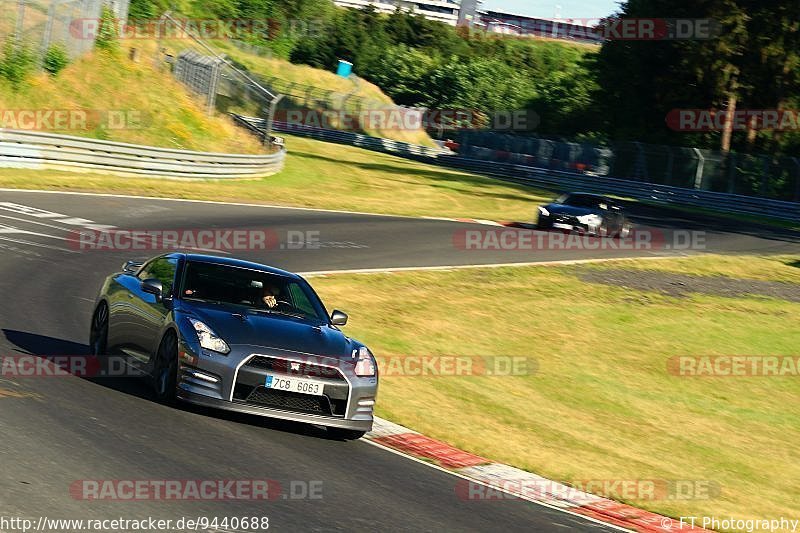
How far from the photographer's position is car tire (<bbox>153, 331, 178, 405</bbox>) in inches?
380

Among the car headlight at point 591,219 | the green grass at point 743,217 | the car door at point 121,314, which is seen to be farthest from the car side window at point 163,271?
the green grass at point 743,217

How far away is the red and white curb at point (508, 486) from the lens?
9.25 meters

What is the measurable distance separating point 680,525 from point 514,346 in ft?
28.0

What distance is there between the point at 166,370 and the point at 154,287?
86 cm

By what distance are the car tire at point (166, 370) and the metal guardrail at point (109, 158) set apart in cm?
1996

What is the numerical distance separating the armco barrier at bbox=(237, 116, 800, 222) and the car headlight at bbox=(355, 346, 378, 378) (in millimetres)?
35652

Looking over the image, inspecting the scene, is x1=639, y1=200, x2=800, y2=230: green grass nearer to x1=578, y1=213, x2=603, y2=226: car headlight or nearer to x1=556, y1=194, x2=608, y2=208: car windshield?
x1=556, y1=194, x2=608, y2=208: car windshield

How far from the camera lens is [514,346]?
1802cm

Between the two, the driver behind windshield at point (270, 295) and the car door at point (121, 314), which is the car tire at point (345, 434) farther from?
the car door at point (121, 314)

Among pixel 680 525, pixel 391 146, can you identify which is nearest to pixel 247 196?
pixel 680 525

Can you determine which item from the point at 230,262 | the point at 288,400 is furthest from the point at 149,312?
the point at 288,400

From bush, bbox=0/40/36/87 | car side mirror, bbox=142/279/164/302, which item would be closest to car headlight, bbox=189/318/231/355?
car side mirror, bbox=142/279/164/302

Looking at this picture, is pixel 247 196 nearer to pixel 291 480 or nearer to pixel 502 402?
pixel 502 402

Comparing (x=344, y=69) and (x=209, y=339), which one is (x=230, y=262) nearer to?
(x=209, y=339)
